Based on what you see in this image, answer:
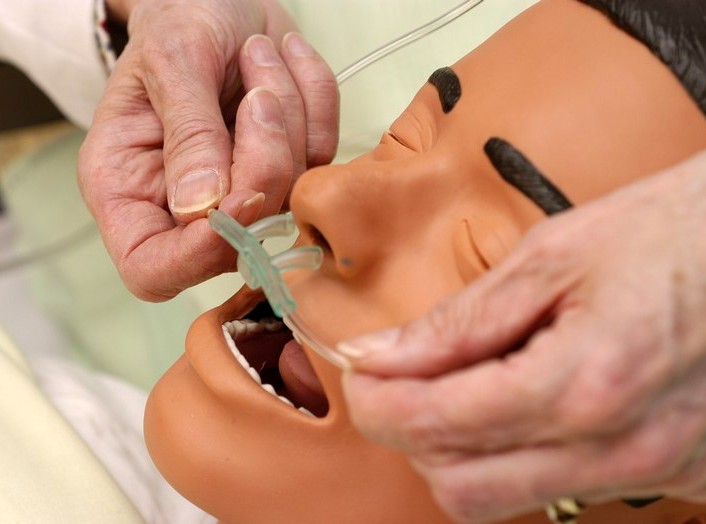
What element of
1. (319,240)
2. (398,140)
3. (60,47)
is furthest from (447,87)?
(60,47)

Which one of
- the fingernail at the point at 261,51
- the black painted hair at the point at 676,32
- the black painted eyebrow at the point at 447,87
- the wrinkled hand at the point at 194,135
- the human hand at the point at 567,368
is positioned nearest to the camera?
the human hand at the point at 567,368

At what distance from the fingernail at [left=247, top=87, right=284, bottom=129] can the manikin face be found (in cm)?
17

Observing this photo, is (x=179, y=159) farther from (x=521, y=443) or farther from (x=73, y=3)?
(x=73, y=3)

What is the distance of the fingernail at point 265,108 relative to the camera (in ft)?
2.84

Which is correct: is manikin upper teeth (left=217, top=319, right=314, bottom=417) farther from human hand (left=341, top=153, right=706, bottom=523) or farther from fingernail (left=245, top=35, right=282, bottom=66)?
fingernail (left=245, top=35, right=282, bottom=66)

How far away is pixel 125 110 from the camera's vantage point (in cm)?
99

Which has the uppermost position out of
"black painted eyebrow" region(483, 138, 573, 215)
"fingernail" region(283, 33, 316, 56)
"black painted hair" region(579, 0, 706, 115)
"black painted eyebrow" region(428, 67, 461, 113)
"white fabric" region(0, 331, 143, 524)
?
"black painted hair" region(579, 0, 706, 115)

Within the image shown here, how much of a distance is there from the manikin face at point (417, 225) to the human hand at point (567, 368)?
0.09 m

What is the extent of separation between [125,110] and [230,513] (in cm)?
51

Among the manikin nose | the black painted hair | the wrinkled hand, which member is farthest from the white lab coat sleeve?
the black painted hair

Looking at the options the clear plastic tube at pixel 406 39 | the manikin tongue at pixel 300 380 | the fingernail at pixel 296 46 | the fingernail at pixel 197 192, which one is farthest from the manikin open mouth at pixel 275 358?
the clear plastic tube at pixel 406 39

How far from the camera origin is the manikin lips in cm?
78

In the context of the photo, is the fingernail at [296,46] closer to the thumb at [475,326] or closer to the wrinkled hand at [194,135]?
the wrinkled hand at [194,135]

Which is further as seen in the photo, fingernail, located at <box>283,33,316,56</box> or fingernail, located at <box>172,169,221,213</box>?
fingernail, located at <box>283,33,316,56</box>
